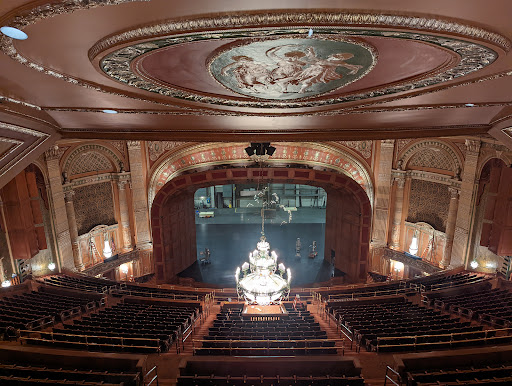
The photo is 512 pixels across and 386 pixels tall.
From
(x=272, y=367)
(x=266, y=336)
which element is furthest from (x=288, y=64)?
(x=266, y=336)

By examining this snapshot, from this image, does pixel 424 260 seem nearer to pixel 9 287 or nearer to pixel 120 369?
pixel 120 369

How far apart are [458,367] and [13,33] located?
298 inches

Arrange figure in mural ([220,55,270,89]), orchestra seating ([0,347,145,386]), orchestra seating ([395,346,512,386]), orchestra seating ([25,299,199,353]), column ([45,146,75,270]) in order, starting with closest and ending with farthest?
figure in mural ([220,55,270,89])
orchestra seating ([0,347,145,386])
orchestra seating ([395,346,512,386])
orchestra seating ([25,299,199,353])
column ([45,146,75,270])

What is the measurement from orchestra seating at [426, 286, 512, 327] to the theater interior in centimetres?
8

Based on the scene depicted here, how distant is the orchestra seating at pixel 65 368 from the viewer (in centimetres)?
493

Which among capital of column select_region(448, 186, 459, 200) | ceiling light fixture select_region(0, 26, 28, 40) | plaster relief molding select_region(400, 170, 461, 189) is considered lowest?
capital of column select_region(448, 186, 459, 200)

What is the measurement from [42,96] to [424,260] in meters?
15.7

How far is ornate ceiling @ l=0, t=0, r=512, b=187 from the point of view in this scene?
197 cm

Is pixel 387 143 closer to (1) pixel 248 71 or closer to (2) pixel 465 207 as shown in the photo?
(2) pixel 465 207

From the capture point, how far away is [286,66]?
3.15m

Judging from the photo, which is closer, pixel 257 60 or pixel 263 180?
pixel 257 60

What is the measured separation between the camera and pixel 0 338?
7102mm

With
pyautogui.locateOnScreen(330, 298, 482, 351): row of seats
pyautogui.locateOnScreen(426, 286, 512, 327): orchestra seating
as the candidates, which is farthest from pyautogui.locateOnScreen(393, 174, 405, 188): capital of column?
pyautogui.locateOnScreen(330, 298, 482, 351): row of seats

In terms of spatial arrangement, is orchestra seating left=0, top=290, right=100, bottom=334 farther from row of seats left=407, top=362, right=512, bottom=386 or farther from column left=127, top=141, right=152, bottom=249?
row of seats left=407, top=362, right=512, bottom=386
